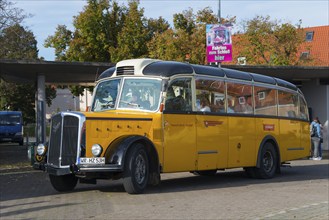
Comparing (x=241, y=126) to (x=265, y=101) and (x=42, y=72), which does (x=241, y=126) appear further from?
(x=42, y=72)

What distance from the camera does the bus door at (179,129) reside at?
1075 centimetres

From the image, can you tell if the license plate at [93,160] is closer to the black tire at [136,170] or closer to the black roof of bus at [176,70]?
the black tire at [136,170]

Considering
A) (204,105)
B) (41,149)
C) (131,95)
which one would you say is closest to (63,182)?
(41,149)

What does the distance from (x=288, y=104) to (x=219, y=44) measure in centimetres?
718

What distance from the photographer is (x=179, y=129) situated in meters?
11.0

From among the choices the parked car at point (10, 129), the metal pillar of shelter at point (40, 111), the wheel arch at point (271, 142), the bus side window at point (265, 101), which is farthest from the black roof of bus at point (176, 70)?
the parked car at point (10, 129)

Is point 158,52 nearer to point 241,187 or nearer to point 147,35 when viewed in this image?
point 147,35

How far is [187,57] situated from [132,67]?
24288 millimetres

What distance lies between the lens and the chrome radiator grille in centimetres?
982

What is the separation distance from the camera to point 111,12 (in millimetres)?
39438

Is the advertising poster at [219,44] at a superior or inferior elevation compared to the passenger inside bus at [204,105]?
superior

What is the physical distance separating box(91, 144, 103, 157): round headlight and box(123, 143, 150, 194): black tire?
56 cm

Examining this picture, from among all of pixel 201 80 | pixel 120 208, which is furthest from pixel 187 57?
pixel 120 208

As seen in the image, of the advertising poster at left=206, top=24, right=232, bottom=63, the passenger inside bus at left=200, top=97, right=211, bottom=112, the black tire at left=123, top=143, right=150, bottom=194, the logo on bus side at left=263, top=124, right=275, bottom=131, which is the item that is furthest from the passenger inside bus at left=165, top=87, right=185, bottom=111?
the advertising poster at left=206, top=24, right=232, bottom=63
